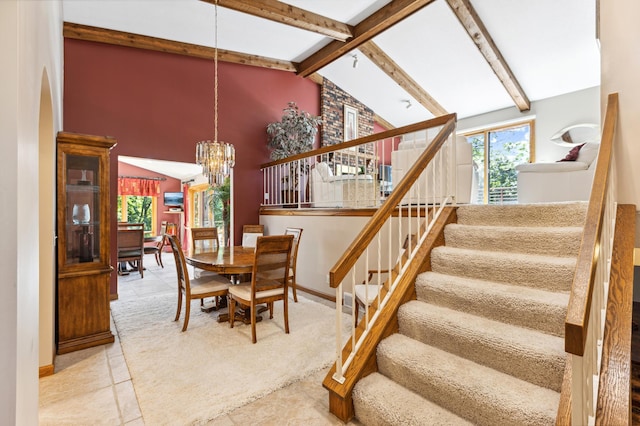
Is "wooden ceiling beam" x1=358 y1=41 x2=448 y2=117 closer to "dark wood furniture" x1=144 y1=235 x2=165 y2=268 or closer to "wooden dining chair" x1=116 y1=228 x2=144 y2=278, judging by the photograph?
"wooden dining chair" x1=116 y1=228 x2=144 y2=278

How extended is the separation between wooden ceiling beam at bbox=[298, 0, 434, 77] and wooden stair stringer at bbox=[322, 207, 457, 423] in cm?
350

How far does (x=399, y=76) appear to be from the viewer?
6.20 meters

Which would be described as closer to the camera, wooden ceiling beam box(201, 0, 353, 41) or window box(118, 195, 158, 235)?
wooden ceiling beam box(201, 0, 353, 41)

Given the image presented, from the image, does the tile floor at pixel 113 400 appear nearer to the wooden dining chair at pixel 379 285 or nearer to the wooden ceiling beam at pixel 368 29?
the wooden dining chair at pixel 379 285

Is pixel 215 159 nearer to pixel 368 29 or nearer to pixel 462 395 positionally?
pixel 462 395

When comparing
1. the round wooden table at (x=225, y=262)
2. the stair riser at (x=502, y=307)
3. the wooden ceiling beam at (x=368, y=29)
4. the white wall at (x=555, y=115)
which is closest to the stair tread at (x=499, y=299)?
the stair riser at (x=502, y=307)

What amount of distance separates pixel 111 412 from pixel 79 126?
12.6ft

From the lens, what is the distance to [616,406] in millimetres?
1107

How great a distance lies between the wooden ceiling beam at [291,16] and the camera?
13.1 feet

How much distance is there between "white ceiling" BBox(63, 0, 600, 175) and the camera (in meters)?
4.05

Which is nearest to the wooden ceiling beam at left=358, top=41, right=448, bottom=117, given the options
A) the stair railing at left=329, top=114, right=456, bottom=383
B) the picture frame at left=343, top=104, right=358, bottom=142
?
the picture frame at left=343, top=104, right=358, bottom=142

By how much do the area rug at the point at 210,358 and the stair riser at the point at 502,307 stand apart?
3.31 feet

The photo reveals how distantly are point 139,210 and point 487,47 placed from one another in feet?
31.7

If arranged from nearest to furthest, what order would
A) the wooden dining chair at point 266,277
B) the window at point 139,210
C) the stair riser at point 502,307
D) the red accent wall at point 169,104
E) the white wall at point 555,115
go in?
the stair riser at point 502,307 → the wooden dining chair at point 266,277 → the red accent wall at point 169,104 → the white wall at point 555,115 → the window at point 139,210
